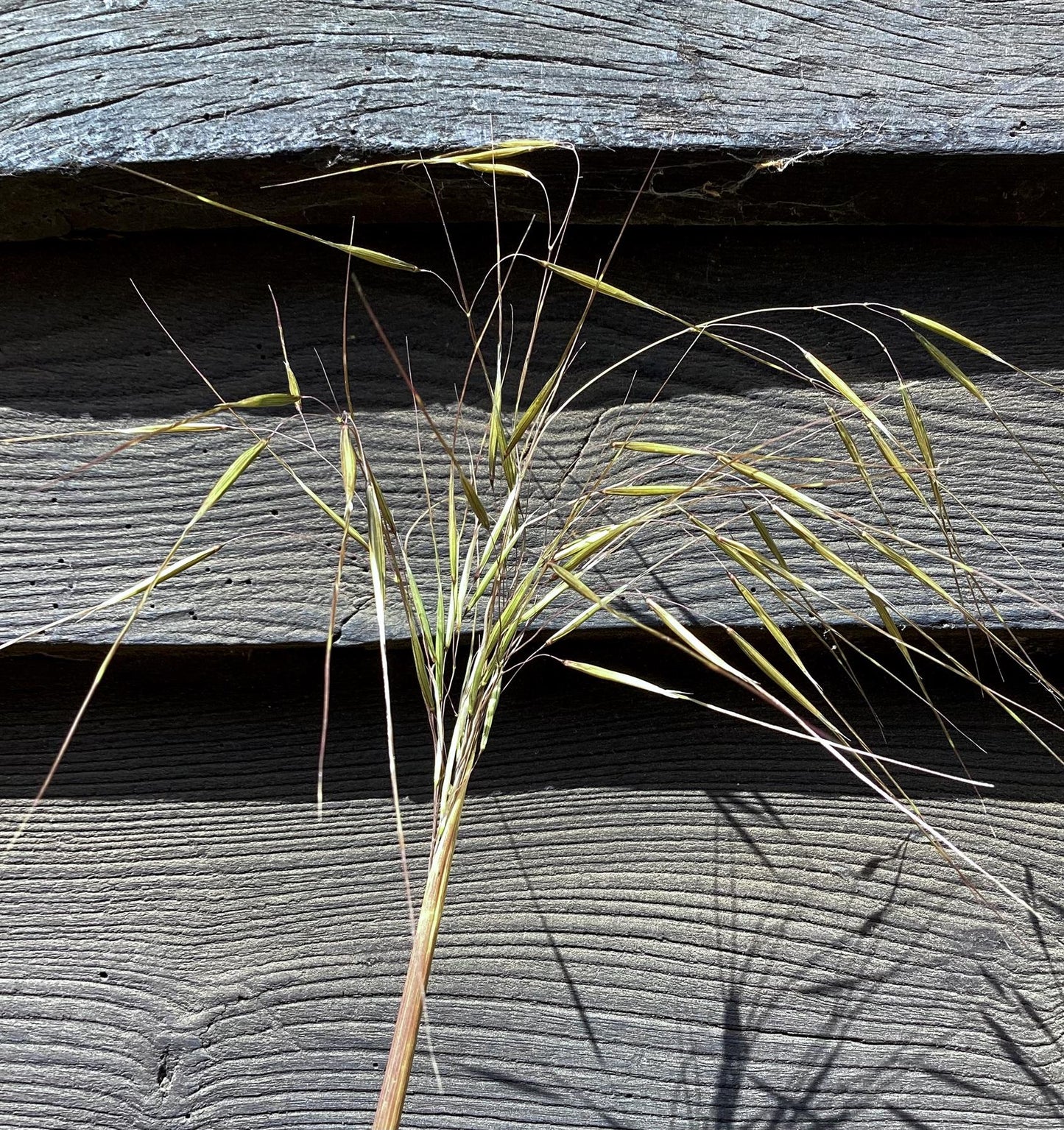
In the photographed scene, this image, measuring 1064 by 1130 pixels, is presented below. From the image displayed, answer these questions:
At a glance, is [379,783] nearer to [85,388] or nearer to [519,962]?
[519,962]

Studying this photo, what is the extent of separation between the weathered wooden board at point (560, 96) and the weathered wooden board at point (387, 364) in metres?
0.03

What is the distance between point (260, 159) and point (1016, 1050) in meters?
0.84

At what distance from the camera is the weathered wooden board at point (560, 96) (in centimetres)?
60

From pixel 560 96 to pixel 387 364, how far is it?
227mm

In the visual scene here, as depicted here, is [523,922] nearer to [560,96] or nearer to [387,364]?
[387,364]

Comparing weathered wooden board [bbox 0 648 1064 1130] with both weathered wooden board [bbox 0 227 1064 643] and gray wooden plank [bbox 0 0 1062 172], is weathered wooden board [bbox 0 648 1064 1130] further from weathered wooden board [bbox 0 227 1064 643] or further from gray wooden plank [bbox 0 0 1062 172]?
gray wooden plank [bbox 0 0 1062 172]

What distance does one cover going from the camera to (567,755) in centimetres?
68

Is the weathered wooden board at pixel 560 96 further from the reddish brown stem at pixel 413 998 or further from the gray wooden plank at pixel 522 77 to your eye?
the reddish brown stem at pixel 413 998

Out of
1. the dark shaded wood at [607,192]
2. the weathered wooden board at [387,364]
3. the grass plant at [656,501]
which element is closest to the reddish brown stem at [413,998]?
the grass plant at [656,501]

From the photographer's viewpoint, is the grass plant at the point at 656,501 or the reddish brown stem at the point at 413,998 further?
the grass plant at the point at 656,501

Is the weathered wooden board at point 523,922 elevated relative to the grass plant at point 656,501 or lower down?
lower down

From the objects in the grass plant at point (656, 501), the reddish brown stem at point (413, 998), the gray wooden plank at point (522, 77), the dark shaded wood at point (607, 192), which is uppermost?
the gray wooden plank at point (522, 77)

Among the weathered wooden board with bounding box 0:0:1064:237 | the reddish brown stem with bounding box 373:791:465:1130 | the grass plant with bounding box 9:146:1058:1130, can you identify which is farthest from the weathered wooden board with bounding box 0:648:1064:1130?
the weathered wooden board with bounding box 0:0:1064:237

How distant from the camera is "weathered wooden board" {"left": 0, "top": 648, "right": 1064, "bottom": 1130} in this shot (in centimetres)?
64
